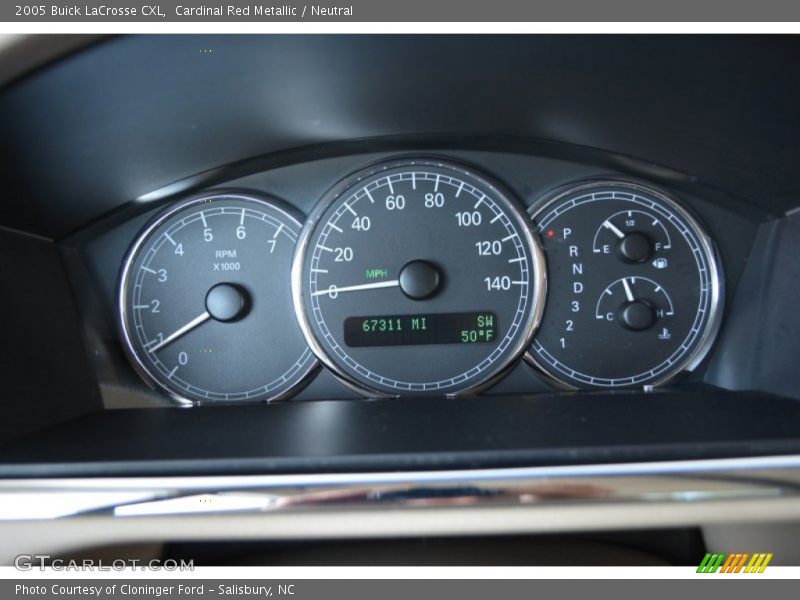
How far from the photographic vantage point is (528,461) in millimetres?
1354

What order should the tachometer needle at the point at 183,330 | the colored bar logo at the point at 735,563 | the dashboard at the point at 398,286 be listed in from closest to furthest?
1. the dashboard at the point at 398,286
2. the colored bar logo at the point at 735,563
3. the tachometer needle at the point at 183,330

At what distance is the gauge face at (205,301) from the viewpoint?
2076mm

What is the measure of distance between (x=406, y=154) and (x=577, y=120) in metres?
0.49

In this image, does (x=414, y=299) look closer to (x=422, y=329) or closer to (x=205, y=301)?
(x=422, y=329)

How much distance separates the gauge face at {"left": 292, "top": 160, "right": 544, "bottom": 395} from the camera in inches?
81.4

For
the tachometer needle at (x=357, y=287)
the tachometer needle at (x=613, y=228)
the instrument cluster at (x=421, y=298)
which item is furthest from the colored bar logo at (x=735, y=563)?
the tachometer needle at (x=357, y=287)

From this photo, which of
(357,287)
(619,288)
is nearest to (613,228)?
(619,288)

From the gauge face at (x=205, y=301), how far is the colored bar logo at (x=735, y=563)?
1127mm

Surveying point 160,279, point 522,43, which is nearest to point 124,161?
point 160,279

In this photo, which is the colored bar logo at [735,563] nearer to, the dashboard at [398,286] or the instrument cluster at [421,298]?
the dashboard at [398,286]

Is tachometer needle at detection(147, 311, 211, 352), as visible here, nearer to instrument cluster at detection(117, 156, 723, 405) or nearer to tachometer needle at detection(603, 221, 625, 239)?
instrument cluster at detection(117, 156, 723, 405)

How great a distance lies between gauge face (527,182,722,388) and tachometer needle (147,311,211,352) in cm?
95

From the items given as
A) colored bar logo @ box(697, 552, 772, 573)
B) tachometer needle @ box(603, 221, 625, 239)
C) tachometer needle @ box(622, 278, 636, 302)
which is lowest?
colored bar logo @ box(697, 552, 772, 573)

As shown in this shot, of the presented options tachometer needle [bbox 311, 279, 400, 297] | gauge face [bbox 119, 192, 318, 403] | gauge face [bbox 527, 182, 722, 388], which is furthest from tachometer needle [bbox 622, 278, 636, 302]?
gauge face [bbox 119, 192, 318, 403]
